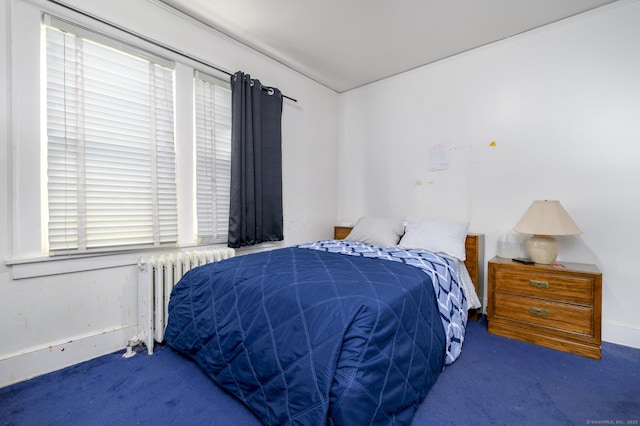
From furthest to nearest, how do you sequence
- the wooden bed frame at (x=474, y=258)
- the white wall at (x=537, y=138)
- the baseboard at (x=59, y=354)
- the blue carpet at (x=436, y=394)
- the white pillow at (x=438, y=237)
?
1. the wooden bed frame at (x=474, y=258)
2. the white pillow at (x=438, y=237)
3. the white wall at (x=537, y=138)
4. the baseboard at (x=59, y=354)
5. the blue carpet at (x=436, y=394)

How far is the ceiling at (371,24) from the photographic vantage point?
2.09 m

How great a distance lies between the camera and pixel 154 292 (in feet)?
6.47

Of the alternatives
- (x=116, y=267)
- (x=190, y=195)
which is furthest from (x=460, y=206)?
(x=116, y=267)

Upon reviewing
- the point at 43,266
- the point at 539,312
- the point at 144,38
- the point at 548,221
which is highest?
the point at 144,38

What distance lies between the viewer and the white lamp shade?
1.94 meters

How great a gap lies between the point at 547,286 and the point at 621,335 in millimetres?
689

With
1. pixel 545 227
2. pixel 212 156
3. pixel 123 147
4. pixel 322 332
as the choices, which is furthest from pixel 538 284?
pixel 123 147

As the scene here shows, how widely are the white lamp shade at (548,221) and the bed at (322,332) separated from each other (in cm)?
75

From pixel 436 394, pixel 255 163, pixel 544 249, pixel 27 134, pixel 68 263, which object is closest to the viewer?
pixel 436 394

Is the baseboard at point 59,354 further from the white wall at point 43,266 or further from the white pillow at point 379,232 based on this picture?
the white pillow at point 379,232

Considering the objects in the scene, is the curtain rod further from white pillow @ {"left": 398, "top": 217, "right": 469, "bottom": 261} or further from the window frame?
white pillow @ {"left": 398, "top": 217, "right": 469, "bottom": 261}

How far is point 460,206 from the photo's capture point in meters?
2.76

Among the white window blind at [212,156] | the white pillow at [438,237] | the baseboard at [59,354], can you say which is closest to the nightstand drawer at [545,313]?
the white pillow at [438,237]

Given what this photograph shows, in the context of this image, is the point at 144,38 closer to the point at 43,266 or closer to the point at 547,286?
the point at 43,266
